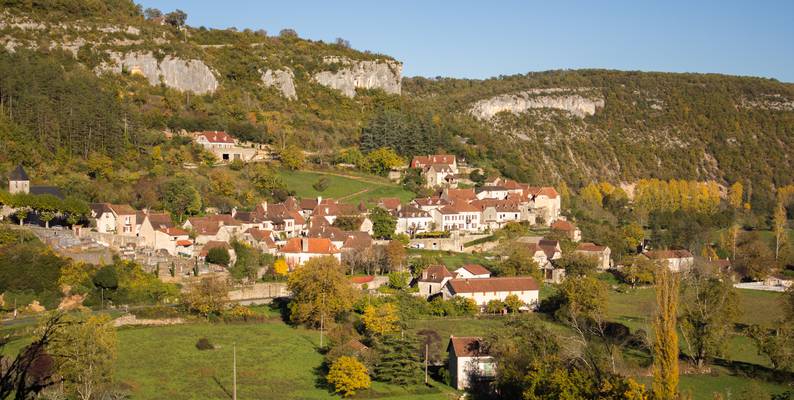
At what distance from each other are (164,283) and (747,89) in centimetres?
13271

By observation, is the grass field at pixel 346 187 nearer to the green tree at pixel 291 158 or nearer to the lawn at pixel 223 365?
the green tree at pixel 291 158

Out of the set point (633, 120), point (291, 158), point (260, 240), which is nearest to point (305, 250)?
point (260, 240)

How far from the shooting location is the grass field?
6925 cm

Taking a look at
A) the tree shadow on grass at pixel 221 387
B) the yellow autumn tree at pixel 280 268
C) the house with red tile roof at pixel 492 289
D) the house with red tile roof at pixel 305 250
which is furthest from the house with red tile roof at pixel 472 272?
the tree shadow on grass at pixel 221 387

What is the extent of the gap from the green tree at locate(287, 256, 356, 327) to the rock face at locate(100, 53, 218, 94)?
46861 mm

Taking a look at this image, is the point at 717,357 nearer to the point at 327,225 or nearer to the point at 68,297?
the point at 327,225

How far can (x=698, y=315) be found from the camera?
40.7 meters

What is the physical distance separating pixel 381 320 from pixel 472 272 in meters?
14.0

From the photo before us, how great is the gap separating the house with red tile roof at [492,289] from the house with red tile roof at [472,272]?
2.10 meters

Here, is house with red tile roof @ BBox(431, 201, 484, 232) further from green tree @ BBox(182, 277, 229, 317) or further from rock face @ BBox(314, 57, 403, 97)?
rock face @ BBox(314, 57, 403, 97)

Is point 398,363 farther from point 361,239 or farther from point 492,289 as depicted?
point 361,239

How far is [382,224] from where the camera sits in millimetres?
60281

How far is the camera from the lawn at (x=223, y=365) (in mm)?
31328

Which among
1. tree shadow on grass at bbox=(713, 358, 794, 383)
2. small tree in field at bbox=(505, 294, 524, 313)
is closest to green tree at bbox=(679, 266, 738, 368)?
tree shadow on grass at bbox=(713, 358, 794, 383)
